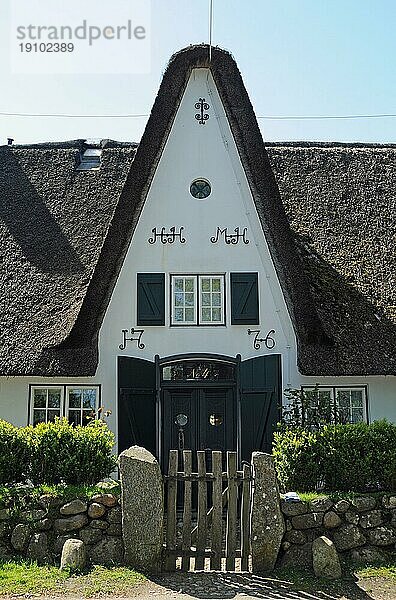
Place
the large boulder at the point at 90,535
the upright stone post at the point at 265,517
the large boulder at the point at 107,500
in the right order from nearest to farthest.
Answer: the upright stone post at the point at 265,517
the large boulder at the point at 90,535
the large boulder at the point at 107,500

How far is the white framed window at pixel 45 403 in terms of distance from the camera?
41.5 ft

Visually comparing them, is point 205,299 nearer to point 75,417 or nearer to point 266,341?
point 266,341

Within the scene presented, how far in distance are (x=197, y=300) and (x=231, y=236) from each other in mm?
1317

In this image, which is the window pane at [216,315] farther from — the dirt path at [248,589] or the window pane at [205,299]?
the dirt path at [248,589]

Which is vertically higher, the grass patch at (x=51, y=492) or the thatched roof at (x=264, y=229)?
the thatched roof at (x=264, y=229)

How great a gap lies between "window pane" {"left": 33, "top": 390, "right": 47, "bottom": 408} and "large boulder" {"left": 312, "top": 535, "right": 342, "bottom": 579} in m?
5.86

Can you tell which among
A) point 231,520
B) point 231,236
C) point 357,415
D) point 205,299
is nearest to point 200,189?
point 231,236

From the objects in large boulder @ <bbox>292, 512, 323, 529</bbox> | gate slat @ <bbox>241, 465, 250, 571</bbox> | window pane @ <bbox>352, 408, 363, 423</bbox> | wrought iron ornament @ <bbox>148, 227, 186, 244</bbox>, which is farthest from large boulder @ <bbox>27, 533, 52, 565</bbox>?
window pane @ <bbox>352, 408, 363, 423</bbox>

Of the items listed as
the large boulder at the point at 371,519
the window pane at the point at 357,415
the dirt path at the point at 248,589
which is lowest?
the dirt path at the point at 248,589

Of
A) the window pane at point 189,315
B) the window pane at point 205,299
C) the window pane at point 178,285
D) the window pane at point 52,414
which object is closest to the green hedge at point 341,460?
the window pane at point 189,315

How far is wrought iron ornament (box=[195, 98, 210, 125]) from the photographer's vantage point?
13.4 m

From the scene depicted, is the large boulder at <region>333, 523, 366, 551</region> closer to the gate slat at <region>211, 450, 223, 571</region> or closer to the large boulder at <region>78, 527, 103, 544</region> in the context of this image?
the gate slat at <region>211, 450, 223, 571</region>

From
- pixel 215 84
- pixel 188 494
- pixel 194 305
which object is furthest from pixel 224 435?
pixel 215 84

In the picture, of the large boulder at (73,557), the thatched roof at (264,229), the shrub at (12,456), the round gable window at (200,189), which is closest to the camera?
the large boulder at (73,557)
